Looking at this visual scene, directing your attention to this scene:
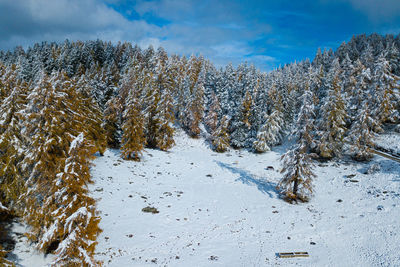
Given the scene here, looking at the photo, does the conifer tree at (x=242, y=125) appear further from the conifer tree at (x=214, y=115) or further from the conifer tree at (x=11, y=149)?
the conifer tree at (x=11, y=149)

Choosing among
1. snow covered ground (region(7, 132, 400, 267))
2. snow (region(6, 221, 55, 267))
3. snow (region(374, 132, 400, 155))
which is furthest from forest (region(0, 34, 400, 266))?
snow covered ground (region(7, 132, 400, 267))

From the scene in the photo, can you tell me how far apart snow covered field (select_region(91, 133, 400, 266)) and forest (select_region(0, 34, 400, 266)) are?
2727 millimetres

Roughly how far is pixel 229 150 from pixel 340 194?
25.8 m

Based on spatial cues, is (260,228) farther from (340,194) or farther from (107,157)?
(107,157)

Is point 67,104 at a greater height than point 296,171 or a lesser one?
greater

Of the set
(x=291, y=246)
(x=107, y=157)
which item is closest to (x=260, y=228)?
(x=291, y=246)

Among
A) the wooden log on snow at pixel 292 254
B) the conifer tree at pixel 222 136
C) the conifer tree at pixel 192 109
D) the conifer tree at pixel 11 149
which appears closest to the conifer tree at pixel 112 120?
the conifer tree at pixel 192 109

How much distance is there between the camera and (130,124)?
34.8 metres

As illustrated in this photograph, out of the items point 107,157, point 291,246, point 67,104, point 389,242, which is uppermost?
point 67,104

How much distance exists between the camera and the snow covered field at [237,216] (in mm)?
17906

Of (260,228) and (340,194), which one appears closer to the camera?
(260,228)

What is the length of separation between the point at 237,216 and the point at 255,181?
1131 centimetres

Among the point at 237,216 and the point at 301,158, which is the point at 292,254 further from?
the point at 301,158

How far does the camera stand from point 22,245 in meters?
15.8
